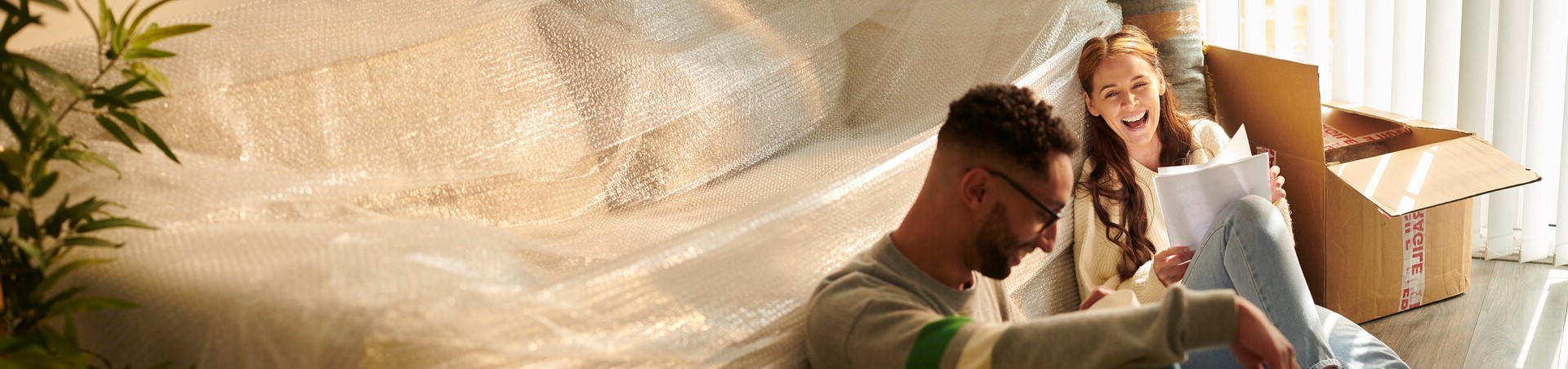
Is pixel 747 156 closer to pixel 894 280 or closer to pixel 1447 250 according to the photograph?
pixel 894 280

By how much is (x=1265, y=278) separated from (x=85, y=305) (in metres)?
→ 1.38

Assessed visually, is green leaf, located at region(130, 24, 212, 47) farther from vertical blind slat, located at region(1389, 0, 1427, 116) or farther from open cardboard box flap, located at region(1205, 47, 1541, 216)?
vertical blind slat, located at region(1389, 0, 1427, 116)

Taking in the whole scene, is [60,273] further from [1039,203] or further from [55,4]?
[1039,203]

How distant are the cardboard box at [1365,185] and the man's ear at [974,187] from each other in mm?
1166

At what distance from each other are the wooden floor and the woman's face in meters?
0.60

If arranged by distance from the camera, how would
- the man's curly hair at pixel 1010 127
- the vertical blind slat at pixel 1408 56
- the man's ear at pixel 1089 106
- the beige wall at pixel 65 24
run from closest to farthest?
the man's curly hair at pixel 1010 127 → the beige wall at pixel 65 24 → the man's ear at pixel 1089 106 → the vertical blind slat at pixel 1408 56

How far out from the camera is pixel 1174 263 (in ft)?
5.91

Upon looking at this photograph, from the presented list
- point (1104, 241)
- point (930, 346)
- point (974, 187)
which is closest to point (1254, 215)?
point (1104, 241)

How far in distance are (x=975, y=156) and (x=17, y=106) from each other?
1000 millimetres

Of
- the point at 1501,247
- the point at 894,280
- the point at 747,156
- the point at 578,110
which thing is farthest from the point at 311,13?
the point at 1501,247

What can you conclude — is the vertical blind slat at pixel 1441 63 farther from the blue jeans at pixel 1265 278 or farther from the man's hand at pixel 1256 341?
the man's hand at pixel 1256 341

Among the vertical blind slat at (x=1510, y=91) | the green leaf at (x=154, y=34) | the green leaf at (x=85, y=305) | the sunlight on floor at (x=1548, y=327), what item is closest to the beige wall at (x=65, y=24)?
the green leaf at (x=154, y=34)

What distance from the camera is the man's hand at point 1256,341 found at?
3.33ft

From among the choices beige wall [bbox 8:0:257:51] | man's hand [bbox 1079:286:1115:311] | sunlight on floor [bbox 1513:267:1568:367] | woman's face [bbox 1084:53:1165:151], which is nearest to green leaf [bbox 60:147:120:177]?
beige wall [bbox 8:0:257:51]
